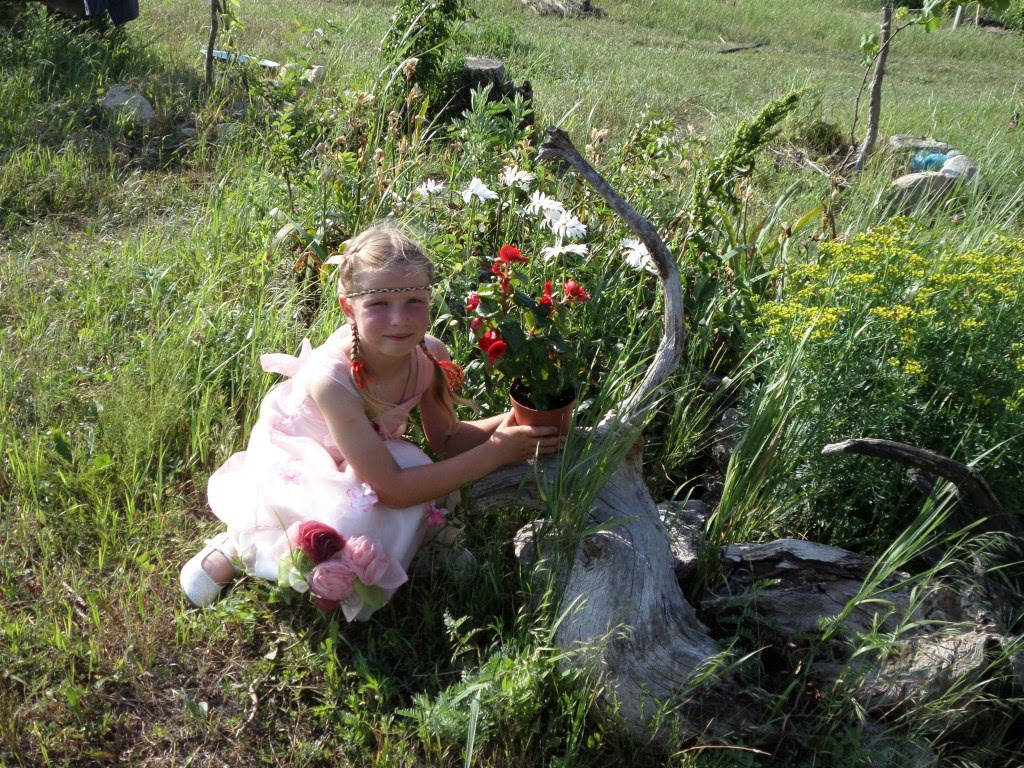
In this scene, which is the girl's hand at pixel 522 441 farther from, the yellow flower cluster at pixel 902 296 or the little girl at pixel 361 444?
the yellow flower cluster at pixel 902 296

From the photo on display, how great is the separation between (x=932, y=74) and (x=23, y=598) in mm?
13995

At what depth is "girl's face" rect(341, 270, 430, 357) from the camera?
2326mm

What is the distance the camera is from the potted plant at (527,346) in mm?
2287

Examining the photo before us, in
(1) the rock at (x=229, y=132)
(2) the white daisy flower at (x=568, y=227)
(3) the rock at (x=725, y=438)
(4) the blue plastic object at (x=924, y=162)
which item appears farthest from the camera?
(4) the blue plastic object at (x=924, y=162)

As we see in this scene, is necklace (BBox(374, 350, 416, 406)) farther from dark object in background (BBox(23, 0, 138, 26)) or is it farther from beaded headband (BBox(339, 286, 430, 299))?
dark object in background (BBox(23, 0, 138, 26))

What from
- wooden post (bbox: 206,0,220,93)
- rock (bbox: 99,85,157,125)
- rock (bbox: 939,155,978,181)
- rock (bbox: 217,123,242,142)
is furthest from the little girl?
rock (bbox: 939,155,978,181)


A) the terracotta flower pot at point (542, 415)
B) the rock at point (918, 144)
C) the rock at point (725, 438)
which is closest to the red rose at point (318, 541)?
the terracotta flower pot at point (542, 415)

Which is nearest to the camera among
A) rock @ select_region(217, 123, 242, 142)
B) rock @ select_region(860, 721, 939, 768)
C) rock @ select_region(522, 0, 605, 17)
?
rock @ select_region(860, 721, 939, 768)

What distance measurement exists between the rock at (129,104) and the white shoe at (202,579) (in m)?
3.72

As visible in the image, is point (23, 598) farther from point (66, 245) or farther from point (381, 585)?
point (66, 245)

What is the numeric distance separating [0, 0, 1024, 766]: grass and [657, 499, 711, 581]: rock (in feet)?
0.32

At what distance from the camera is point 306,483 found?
2.47 m

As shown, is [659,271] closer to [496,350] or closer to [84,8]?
[496,350]

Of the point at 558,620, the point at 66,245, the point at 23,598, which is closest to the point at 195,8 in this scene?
the point at 66,245
